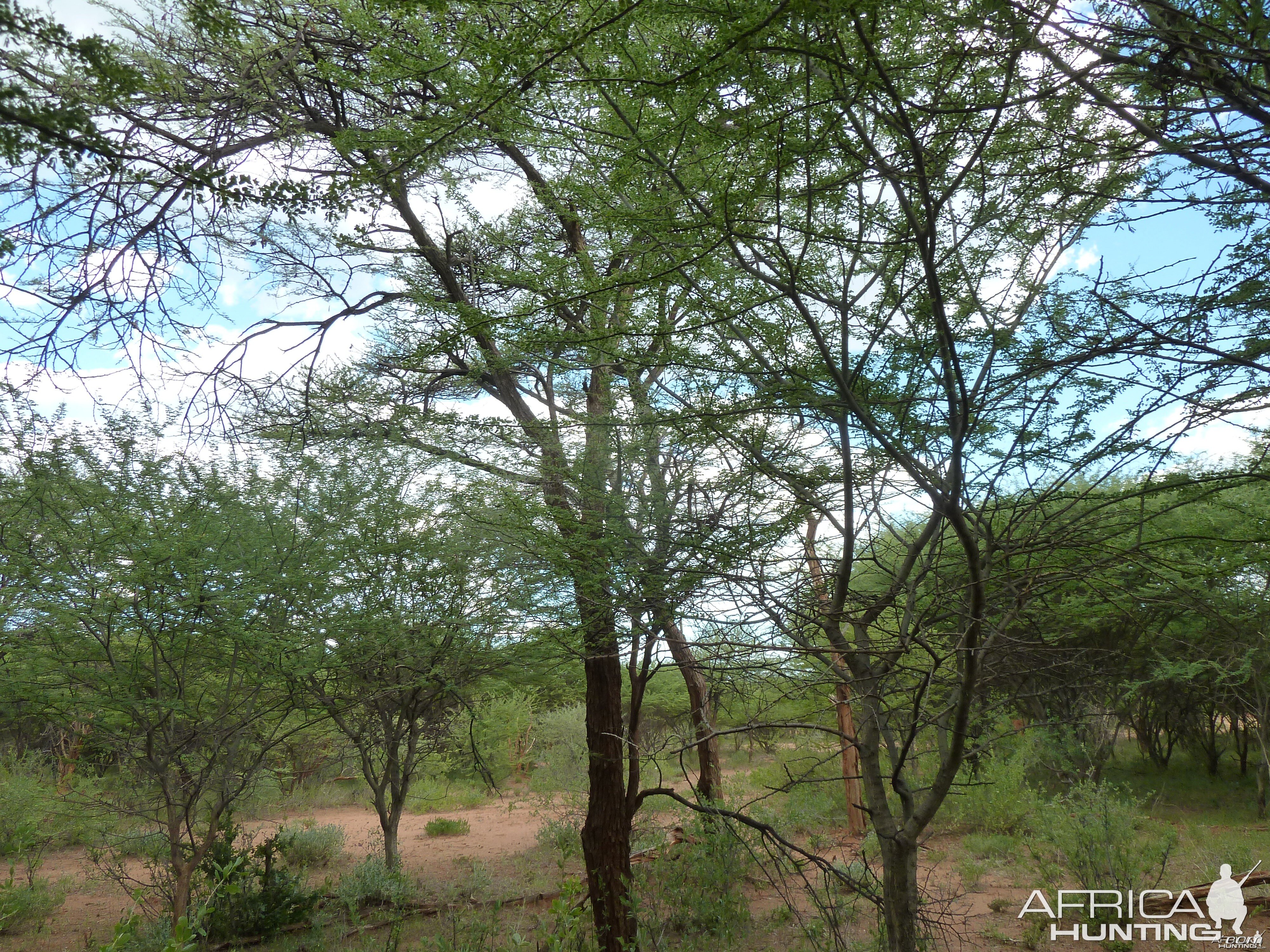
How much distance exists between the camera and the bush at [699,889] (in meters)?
6.83

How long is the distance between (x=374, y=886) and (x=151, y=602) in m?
4.96

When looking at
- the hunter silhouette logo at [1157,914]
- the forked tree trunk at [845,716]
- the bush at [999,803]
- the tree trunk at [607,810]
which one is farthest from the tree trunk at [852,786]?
the tree trunk at [607,810]

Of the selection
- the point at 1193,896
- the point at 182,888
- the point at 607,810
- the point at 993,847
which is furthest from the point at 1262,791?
the point at 182,888

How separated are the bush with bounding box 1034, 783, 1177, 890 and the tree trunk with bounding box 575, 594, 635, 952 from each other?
13.7 ft

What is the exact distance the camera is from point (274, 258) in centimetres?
627

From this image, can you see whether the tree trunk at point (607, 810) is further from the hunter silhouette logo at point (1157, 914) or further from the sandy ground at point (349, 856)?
the sandy ground at point (349, 856)

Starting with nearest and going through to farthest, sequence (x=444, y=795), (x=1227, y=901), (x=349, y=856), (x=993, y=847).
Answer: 1. (x=1227, y=901)
2. (x=993, y=847)
3. (x=349, y=856)
4. (x=444, y=795)

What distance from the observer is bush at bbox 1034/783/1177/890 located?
21.6 ft

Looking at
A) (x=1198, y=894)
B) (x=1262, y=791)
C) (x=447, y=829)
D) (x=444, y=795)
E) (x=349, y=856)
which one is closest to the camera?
(x=1198, y=894)

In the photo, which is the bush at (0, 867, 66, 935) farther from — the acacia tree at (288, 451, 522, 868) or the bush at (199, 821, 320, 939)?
the acacia tree at (288, 451, 522, 868)

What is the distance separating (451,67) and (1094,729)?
15695 millimetres

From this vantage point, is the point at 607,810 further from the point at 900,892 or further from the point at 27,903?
the point at 27,903

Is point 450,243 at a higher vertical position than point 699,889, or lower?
higher

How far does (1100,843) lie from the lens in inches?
263
